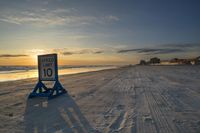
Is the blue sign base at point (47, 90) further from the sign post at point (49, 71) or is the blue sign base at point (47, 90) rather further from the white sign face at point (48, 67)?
the white sign face at point (48, 67)

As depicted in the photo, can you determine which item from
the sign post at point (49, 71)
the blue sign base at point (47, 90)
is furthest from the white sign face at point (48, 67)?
the blue sign base at point (47, 90)

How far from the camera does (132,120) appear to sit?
477 centimetres

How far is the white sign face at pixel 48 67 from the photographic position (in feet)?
28.6

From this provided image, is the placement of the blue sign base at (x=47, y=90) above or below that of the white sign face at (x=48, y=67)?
below

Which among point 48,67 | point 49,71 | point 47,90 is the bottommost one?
point 47,90

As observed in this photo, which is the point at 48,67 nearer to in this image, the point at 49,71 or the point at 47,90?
the point at 49,71

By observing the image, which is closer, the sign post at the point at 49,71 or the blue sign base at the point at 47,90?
the blue sign base at the point at 47,90

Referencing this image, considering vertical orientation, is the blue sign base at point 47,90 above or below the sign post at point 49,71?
below

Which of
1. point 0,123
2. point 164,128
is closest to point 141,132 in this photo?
point 164,128

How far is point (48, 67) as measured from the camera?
8.88m

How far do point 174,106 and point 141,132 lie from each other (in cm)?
268

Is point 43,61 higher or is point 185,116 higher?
point 43,61

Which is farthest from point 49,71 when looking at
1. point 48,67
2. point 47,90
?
point 47,90

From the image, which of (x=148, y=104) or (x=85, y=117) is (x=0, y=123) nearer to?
(x=85, y=117)
